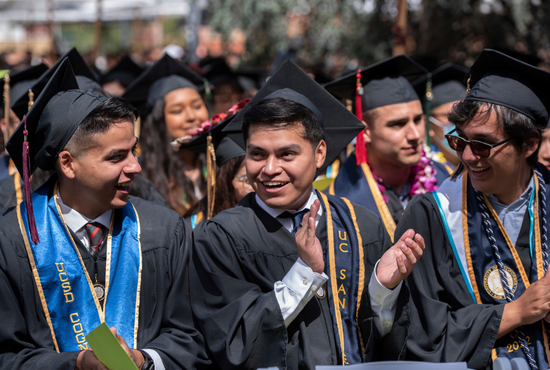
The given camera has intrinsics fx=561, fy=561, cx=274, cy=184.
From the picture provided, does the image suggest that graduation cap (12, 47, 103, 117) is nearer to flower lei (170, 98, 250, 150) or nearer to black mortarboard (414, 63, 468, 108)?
flower lei (170, 98, 250, 150)

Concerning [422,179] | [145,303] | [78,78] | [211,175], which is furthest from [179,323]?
[422,179]

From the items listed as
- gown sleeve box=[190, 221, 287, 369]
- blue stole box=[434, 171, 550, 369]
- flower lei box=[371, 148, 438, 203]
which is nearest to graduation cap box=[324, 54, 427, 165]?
flower lei box=[371, 148, 438, 203]

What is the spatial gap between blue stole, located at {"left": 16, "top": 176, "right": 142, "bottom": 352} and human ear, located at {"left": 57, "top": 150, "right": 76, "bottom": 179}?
0.52 feet

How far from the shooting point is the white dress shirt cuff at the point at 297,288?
2.33m

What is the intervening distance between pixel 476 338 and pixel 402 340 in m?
0.33

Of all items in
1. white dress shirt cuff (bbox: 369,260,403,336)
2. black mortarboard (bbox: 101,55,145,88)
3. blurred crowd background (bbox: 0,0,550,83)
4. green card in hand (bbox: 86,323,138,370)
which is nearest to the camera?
green card in hand (bbox: 86,323,138,370)

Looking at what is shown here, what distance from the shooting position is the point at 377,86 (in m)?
4.35

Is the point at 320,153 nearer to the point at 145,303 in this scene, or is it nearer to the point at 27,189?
the point at 145,303

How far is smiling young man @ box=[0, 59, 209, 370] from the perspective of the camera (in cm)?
245

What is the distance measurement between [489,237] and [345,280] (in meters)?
0.72

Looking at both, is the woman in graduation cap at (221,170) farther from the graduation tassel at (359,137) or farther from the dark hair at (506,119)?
the dark hair at (506,119)

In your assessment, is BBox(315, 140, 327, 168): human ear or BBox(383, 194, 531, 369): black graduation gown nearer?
BBox(383, 194, 531, 369): black graduation gown

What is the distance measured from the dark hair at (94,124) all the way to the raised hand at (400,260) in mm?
1405

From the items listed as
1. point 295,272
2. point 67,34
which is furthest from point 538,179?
point 67,34
